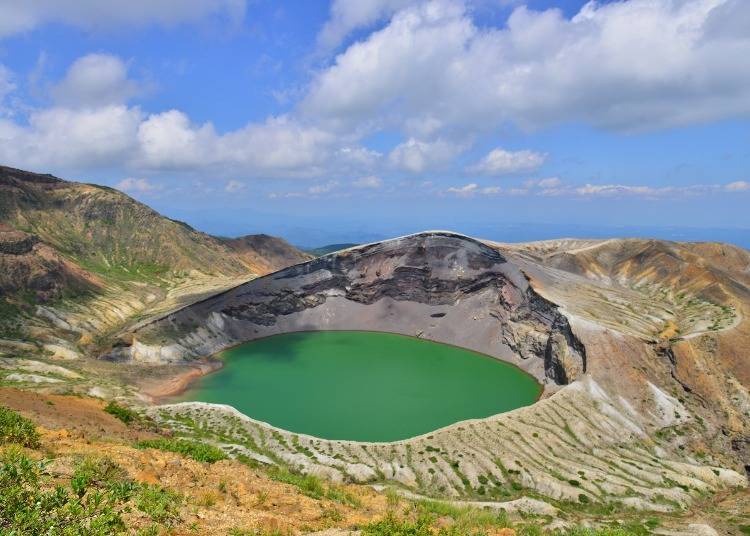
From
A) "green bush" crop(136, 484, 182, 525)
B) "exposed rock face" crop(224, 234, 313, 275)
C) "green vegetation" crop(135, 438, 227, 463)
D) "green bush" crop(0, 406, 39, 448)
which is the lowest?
"green vegetation" crop(135, 438, 227, 463)

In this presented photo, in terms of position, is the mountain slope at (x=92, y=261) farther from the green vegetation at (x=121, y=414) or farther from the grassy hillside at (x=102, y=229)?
the green vegetation at (x=121, y=414)

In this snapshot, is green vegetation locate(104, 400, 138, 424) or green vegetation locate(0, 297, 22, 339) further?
green vegetation locate(0, 297, 22, 339)

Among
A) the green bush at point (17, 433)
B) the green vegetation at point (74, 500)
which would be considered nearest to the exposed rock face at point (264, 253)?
the green bush at point (17, 433)

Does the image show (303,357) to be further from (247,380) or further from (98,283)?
(98,283)

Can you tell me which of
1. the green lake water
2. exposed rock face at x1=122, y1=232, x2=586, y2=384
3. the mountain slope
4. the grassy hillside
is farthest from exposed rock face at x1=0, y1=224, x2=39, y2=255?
the green lake water

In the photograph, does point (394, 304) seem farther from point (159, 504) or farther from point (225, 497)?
point (159, 504)

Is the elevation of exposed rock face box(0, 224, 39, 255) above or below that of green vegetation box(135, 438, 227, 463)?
above

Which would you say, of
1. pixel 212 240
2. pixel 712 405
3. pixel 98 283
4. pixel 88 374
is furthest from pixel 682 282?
pixel 212 240

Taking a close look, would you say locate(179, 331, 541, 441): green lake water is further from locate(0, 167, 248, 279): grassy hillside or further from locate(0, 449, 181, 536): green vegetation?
locate(0, 167, 248, 279): grassy hillside
